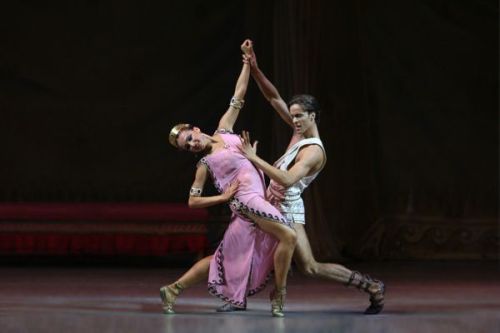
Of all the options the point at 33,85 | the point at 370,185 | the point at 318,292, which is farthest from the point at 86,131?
the point at 318,292

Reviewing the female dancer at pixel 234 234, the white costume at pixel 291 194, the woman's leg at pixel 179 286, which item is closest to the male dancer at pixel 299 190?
the white costume at pixel 291 194

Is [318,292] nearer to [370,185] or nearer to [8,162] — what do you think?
[370,185]

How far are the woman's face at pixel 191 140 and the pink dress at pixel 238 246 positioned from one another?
9 cm

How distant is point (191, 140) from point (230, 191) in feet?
1.03

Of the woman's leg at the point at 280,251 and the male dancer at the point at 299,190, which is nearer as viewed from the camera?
the woman's leg at the point at 280,251

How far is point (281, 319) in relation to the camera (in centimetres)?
453

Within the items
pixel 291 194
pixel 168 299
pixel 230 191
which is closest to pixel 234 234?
pixel 230 191

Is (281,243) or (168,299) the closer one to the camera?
(281,243)

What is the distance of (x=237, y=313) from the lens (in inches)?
186

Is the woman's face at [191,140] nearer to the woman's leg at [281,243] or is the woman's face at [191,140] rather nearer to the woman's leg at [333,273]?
the woman's leg at [281,243]

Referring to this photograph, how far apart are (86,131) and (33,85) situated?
0.58 metres

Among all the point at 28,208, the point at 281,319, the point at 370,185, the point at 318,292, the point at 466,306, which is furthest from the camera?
the point at 370,185

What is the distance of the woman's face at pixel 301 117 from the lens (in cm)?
473

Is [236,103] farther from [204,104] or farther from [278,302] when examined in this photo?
[204,104]
